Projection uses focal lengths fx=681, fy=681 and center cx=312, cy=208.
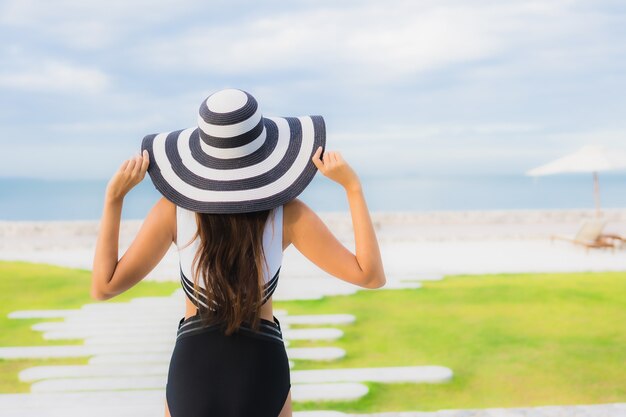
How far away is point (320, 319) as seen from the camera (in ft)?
23.9

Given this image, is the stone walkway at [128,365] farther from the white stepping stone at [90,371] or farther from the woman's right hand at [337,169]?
the woman's right hand at [337,169]

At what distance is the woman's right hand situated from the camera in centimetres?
176

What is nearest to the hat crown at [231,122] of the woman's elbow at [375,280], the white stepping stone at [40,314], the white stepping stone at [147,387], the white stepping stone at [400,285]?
the woman's elbow at [375,280]

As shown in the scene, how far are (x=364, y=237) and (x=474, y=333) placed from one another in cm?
522

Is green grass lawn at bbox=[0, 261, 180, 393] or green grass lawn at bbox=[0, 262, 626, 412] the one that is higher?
green grass lawn at bbox=[0, 261, 180, 393]

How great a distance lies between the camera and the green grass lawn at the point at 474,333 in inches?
195

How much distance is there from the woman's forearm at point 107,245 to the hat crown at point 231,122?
297mm

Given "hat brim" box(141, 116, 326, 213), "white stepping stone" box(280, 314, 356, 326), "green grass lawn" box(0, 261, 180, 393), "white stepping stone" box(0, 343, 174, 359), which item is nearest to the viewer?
"hat brim" box(141, 116, 326, 213)

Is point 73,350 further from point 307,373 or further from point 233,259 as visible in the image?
point 233,259

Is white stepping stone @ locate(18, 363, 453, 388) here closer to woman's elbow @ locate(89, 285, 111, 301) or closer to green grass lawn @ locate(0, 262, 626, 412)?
green grass lawn @ locate(0, 262, 626, 412)

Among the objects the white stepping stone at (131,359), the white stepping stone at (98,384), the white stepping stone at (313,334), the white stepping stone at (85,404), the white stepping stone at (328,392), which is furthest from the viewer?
the white stepping stone at (313,334)

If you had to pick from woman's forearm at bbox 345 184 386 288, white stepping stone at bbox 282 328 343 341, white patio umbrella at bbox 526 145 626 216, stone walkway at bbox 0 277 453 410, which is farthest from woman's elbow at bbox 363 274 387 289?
white patio umbrella at bbox 526 145 626 216

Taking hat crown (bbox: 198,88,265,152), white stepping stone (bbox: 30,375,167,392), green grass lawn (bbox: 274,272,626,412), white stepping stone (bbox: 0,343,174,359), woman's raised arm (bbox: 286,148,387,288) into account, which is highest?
hat crown (bbox: 198,88,265,152)

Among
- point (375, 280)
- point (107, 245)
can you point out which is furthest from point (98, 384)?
point (375, 280)
